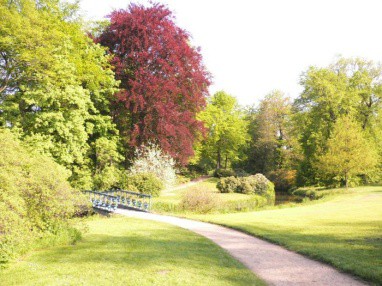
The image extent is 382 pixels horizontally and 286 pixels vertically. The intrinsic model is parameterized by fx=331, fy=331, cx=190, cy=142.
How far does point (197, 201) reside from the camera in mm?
21188

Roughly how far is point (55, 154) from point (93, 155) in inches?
186

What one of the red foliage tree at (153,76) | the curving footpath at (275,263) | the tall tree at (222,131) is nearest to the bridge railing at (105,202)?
the red foliage tree at (153,76)

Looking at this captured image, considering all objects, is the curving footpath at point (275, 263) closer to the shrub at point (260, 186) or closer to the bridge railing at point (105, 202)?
the bridge railing at point (105, 202)

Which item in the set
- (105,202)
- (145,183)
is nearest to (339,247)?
(105,202)

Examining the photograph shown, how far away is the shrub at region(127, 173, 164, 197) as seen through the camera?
975 inches

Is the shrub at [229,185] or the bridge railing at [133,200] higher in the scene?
the shrub at [229,185]

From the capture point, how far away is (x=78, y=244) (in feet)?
33.3

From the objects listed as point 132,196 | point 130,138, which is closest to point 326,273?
point 132,196

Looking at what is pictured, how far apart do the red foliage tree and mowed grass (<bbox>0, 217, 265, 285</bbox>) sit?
47.0 ft

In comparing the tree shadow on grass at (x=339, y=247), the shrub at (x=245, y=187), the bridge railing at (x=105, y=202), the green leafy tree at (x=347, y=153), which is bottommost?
the tree shadow on grass at (x=339, y=247)

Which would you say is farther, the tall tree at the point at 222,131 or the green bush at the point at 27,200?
the tall tree at the point at 222,131

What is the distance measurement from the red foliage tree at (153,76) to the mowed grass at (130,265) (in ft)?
47.0

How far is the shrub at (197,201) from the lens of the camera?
21.1 metres

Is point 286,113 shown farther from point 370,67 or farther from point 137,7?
point 137,7
